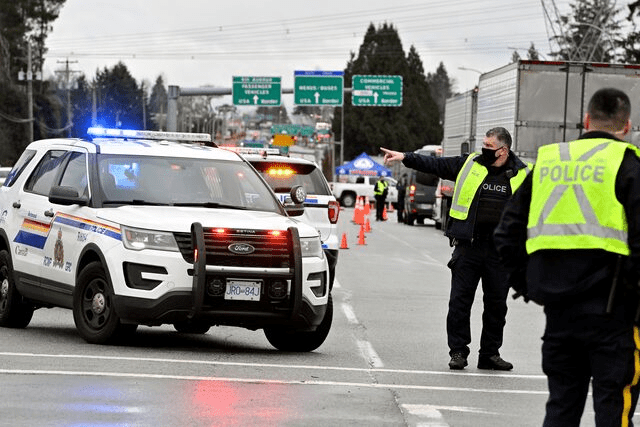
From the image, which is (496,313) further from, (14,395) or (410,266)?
(410,266)

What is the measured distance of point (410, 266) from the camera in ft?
83.7

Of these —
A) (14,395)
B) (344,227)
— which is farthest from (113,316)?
(344,227)

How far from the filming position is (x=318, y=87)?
57.4 m

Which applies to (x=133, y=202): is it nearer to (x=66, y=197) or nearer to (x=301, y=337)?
(x=66, y=197)

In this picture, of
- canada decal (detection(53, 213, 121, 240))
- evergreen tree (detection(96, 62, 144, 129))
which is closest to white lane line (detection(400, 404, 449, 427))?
canada decal (detection(53, 213, 121, 240))

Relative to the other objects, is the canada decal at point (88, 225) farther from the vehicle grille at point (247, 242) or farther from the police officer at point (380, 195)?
the police officer at point (380, 195)

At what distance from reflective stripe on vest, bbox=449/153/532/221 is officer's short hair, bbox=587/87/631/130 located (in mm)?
4604

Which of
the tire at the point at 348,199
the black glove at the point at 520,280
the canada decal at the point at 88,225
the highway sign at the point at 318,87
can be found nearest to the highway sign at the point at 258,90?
the highway sign at the point at 318,87

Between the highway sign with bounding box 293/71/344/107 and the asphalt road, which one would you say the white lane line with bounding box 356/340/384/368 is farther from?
the highway sign with bounding box 293/71/344/107

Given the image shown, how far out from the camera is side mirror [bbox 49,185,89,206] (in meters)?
11.7

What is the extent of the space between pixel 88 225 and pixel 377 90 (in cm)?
5157

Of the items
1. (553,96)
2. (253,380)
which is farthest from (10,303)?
(553,96)

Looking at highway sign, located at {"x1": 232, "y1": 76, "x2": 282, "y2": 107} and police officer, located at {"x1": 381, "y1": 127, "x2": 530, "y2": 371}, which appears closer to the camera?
police officer, located at {"x1": 381, "y1": 127, "x2": 530, "y2": 371}

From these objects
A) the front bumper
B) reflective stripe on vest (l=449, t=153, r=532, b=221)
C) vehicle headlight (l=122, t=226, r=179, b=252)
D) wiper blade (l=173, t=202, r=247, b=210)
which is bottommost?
the front bumper
